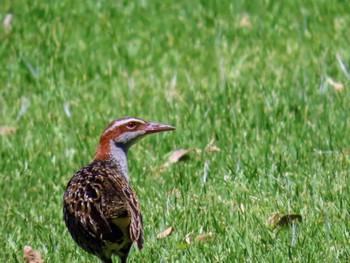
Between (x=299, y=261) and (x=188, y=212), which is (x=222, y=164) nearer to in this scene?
(x=188, y=212)

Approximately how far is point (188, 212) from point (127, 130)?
77 cm

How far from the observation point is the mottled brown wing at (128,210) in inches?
237

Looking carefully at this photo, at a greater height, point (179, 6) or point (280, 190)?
point (179, 6)

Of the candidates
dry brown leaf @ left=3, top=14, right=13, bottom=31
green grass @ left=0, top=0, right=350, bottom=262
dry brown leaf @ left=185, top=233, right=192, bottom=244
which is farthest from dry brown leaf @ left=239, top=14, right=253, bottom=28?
dry brown leaf @ left=185, top=233, right=192, bottom=244

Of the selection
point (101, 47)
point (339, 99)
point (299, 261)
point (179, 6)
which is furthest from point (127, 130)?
point (179, 6)

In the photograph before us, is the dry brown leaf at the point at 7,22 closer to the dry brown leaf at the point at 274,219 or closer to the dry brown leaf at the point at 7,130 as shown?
the dry brown leaf at the point at 7,130

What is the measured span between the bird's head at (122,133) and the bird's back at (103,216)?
752 mm

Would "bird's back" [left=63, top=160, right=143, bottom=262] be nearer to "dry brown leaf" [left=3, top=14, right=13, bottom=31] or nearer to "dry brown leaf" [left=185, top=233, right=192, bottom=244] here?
"dry brown leaf" [left=185, top=233, right=192, bottom=244]

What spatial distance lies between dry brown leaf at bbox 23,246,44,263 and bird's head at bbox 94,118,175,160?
871mm

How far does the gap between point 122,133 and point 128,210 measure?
4.36 feet

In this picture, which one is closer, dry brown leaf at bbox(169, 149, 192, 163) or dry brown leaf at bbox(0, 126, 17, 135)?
dry brown leaf at bbox(169, 149, 192, 163)

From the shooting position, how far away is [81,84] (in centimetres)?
1027

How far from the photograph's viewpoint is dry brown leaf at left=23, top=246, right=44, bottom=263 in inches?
269

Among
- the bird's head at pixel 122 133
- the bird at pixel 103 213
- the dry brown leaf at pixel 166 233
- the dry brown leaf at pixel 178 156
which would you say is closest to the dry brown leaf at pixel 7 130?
the dry brown leaf at pixel 178 156
